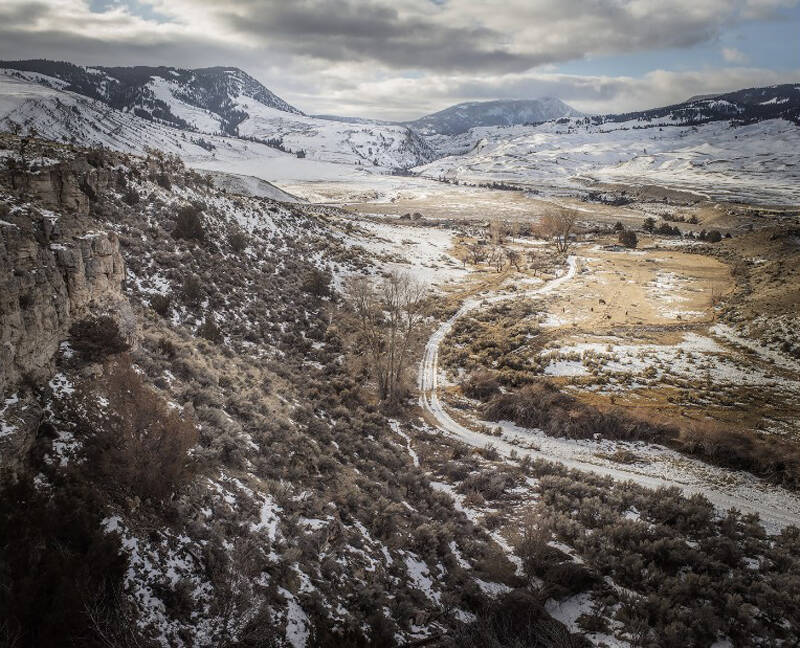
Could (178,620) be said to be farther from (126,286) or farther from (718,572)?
(126,286)

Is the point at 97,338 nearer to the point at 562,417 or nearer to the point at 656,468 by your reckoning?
the point at 562,417

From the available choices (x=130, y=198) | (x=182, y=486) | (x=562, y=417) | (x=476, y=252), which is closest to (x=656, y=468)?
(x=562, y=417)

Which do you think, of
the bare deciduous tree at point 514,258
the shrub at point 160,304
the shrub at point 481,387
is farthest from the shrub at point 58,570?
the bare deciduous tree at point 514,258

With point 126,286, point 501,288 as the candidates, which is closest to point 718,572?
point 126,286

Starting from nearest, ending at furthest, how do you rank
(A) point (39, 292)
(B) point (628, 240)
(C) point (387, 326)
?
(A) point (39, 292), (C) point (387, 326), (B) point (628, 240)

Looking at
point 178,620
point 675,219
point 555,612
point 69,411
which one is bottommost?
point 555,612

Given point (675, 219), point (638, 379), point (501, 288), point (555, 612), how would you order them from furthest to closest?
1. point (675, 219)
2. point (501, 288)
3. point (638, 379)
4. point (555, 612)
